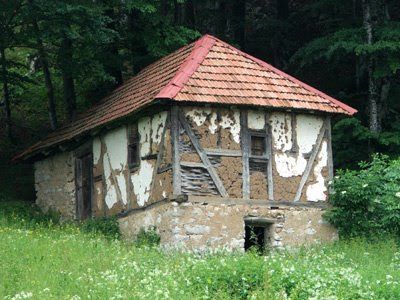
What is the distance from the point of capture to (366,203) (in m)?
20.8

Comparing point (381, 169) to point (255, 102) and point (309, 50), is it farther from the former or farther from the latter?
point (309, 50)

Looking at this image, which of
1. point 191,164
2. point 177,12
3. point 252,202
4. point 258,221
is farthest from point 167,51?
point 258,221

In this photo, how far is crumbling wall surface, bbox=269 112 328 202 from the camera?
2072 centimetres

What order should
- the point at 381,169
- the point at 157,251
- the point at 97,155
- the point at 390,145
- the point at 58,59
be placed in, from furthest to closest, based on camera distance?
the point at 58,59
the point at 390,145
the point at 97,155
the point at 381,169
the point at 157,251

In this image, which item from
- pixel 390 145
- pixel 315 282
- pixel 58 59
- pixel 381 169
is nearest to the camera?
pixel 315 282

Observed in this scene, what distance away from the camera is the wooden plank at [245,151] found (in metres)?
20.2

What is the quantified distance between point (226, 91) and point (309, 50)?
7.10 metres

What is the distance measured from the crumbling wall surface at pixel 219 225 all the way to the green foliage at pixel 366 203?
450 millimetres

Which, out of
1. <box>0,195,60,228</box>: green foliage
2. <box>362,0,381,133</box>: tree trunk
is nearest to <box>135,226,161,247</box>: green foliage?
<box>0,195,60,228</box>: green foliage

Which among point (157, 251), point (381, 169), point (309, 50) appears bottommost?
point (157, 251)

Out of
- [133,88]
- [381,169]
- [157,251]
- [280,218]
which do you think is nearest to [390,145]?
[381,169]

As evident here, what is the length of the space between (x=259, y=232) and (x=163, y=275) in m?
6.74

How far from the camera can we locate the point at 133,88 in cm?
2314

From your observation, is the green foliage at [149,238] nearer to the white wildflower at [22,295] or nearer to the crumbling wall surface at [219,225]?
the crumbling wall surface at [219,225]
